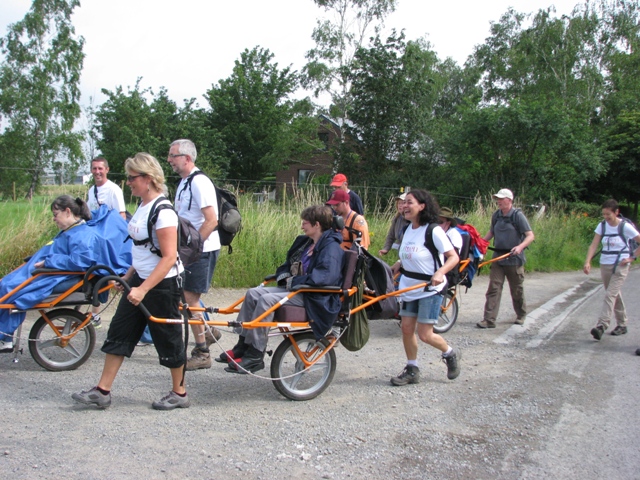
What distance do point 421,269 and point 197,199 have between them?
2097 millimetres

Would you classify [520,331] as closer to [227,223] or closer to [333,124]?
[227,223]

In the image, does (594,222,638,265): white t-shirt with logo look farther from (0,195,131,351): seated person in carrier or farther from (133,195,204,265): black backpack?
(0,195,131,351): seated person in carrier

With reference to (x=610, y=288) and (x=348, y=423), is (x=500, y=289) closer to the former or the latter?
(x=610, y=288)

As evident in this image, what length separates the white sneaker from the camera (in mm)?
5340

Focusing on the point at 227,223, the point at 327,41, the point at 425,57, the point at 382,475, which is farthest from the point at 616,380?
the point at 425,57

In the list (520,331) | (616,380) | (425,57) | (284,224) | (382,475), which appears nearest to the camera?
(382,475)

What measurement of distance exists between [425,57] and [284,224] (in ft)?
126

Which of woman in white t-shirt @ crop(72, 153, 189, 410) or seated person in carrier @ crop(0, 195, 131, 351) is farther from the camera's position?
seated person in carrier @ crop(0, 195, 131, 351)

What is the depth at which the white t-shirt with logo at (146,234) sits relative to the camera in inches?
167

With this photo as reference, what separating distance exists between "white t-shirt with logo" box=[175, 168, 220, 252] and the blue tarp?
69 centimetres

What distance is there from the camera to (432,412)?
482cm

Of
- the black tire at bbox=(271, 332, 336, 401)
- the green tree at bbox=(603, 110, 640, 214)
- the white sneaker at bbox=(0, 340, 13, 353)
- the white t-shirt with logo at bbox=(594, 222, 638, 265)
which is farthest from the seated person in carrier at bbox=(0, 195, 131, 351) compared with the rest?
the green tree at bbox=(603, 110, 640, 214)

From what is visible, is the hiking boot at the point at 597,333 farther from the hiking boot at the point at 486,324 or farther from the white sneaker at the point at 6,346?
the white sneaker at the point at 6,346

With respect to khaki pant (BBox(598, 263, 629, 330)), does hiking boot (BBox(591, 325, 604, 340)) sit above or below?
below
